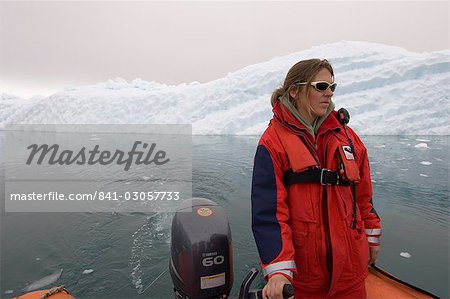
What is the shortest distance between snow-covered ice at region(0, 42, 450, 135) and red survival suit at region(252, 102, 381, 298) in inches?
738

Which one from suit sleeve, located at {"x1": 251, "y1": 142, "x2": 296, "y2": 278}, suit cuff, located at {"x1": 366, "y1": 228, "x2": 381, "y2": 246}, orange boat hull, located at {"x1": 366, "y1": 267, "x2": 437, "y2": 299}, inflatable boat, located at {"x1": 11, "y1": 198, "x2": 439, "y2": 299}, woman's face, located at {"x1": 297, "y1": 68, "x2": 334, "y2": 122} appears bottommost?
orange boat hull, located at {"x1": 366, "y1": 267, "x2": 437, "y2": 299}

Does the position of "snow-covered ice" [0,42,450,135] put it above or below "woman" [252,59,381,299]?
above

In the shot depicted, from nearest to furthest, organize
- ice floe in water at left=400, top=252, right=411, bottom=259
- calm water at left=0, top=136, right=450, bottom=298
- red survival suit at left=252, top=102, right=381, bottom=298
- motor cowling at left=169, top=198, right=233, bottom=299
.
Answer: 1. red survival suit at left=252, top=102, right=381, bottom=298
2. motor cowling at left=169, top=198, right=233, bottom=299
3. calm water at left=0, top=136, right=450, bottom=298
4. ice floe in water at left=400, top=252, right=411, bottom=259

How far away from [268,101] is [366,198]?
2136cm

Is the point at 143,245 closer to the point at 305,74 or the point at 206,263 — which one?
the point at 206,263

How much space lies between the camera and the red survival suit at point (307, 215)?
4.24ft

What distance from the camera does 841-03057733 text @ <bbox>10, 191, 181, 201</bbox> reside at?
6.09m

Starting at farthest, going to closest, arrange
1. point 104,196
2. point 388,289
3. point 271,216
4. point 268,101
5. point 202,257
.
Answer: point 268,101, point 104,196, point 388,289, point 202,257, point 271,216

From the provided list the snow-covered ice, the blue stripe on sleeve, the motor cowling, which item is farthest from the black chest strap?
the snow-covered ice

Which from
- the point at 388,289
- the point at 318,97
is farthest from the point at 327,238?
the point at 388,289

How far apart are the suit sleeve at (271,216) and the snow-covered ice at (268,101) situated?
1897 cm

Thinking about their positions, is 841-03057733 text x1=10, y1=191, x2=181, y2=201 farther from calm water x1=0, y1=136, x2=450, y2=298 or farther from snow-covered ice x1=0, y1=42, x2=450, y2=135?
snow-covered ice x1=0, y1=42, x2=450, y2=135

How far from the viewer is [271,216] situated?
1.30 meters

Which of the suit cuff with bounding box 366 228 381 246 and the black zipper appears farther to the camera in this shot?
the suit cuff with bounding box 366 228 381 246
